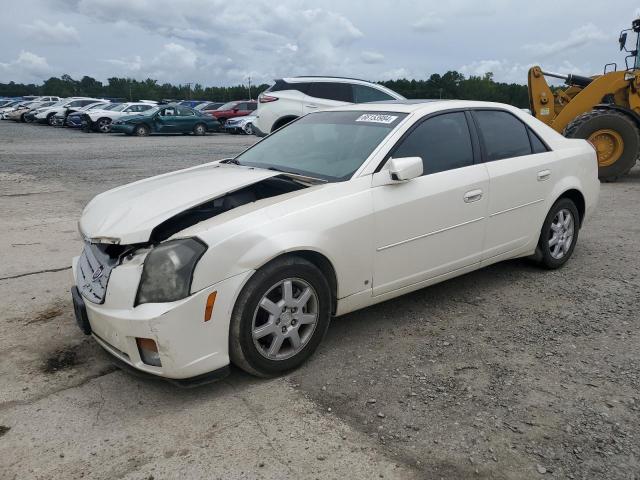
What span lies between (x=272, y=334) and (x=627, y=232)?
5046mm

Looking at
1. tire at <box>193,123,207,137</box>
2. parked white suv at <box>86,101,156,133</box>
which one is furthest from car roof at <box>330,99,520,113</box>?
parked white suv at <box>86,101,156,133</box>

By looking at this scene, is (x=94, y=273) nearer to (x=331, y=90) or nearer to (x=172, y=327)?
(x=172, y=327)

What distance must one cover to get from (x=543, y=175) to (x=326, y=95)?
313 inches

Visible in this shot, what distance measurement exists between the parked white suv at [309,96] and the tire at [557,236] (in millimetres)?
7345

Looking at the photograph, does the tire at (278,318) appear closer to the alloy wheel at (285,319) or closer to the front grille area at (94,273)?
the alloy wheel at (285,319)

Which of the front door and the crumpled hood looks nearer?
the crumpled hood

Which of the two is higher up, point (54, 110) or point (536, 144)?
point (54, 110)

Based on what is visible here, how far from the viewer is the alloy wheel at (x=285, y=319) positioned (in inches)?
116

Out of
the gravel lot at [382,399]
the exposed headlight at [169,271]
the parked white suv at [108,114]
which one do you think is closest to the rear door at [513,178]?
the gravel lot at [382,399]

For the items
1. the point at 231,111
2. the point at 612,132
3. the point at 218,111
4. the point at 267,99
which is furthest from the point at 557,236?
the point at 218,111

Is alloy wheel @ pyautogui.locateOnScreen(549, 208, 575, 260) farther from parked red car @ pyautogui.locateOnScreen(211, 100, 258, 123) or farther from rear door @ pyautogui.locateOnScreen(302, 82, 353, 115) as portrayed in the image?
parked red car @ pyautogui.locateOnScreen(211, 100, 258, 123)

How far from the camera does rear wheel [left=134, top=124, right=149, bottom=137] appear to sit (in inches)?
896

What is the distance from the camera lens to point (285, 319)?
3023 mm

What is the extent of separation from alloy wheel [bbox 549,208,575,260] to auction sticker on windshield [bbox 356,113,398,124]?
1891mm
